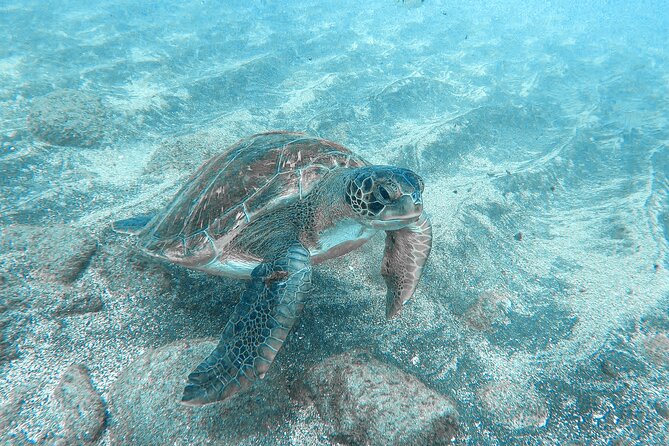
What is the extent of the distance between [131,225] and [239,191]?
1.57 m

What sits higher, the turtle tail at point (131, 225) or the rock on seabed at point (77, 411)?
the turtle tail at point (131, 225)

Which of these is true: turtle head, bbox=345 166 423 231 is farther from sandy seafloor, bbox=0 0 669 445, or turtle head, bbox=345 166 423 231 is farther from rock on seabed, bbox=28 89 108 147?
rock on seabed, bbox=28 89 108 147

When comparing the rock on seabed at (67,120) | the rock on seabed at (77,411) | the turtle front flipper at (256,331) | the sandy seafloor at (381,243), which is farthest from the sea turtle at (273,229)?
the rock on seabed at (67,120)

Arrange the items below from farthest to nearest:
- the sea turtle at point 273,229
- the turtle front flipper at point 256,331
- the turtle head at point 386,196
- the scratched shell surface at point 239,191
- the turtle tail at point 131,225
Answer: the turtle tail at point 131,225, the scratched shell surface at point 239,191, the turtle head at point 386,196, the sea turtle at point 273,229, the turtle front flipper at point 256,331

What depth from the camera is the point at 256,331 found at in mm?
1861

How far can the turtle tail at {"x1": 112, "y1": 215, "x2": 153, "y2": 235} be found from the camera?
3.08m

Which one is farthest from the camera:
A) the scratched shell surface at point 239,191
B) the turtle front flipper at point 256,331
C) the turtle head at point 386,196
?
the scratched shell surface at point 239,191

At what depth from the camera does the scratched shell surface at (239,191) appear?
2.51m

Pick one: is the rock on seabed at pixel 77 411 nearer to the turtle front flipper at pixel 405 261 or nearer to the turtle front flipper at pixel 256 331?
the turtle front flipper at pixel 256 331

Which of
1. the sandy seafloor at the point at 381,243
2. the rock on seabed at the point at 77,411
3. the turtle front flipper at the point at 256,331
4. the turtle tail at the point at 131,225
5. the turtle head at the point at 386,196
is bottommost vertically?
the sandy seafloor at the point at 381,243

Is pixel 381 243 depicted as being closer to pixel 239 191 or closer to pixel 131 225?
pixel 239 191

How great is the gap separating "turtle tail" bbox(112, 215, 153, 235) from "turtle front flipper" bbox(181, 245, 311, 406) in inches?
75.7

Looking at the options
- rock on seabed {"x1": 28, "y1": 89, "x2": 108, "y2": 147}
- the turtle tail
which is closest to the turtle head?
the turtle tail

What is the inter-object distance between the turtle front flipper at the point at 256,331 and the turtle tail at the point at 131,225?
1923mm
